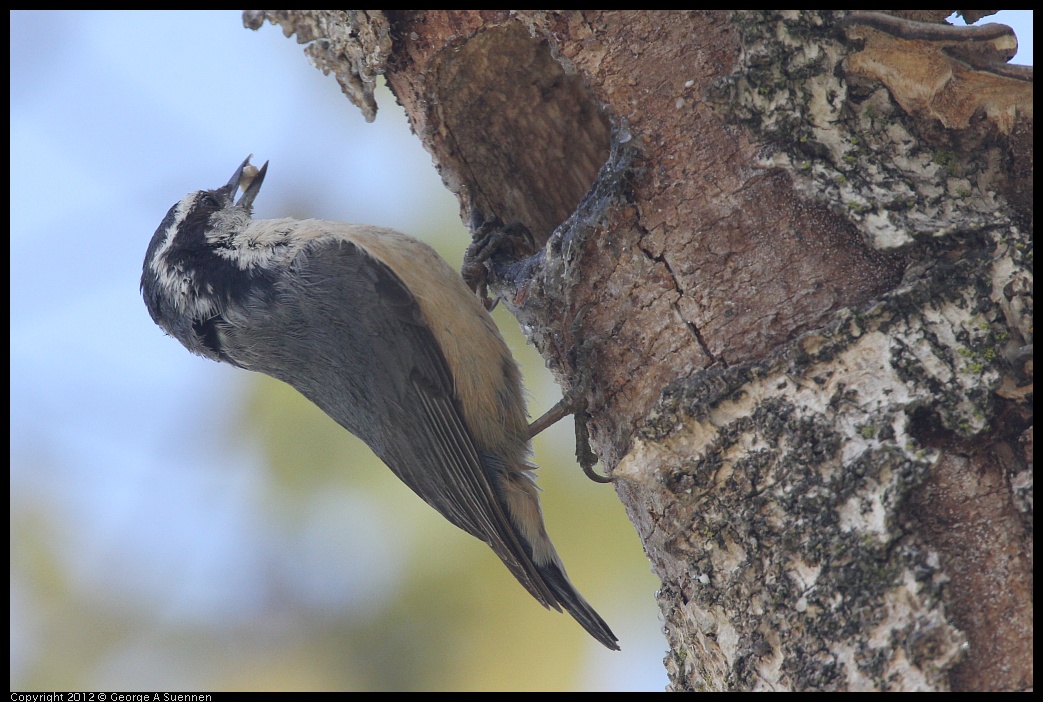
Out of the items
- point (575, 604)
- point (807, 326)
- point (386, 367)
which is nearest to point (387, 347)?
point (386, 367)

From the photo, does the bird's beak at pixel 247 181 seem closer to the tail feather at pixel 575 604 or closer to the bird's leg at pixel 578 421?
the bird's leg at pixel 578 421

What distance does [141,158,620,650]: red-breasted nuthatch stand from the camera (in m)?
2.68

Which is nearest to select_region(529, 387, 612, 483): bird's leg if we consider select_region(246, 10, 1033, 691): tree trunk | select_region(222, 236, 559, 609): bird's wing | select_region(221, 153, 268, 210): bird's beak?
select_region(246, 10, 1033, 691): tree trunk

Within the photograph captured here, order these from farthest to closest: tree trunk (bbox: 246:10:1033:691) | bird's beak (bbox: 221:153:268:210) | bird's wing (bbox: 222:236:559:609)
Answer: bird's beak (bbox: 221:153:268:210), bird's wing (bbox: 222:236:559:609), tree trunk (bbox: 246:10:1033:691)

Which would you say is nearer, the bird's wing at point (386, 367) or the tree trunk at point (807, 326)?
the tree trunk at point (807, 326)

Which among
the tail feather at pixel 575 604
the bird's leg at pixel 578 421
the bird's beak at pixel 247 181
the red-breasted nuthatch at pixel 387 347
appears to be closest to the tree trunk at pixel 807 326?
the bird's leg at pixel 578 421

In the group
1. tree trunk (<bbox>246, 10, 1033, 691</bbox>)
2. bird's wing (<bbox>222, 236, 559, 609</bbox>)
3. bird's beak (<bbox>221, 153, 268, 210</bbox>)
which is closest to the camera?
tree trunk (<bbox>246, 10, 1033, 691</bbox>)

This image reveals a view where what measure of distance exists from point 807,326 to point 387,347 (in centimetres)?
134

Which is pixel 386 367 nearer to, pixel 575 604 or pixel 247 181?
pixel 575 604

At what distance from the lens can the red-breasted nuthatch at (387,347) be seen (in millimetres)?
2684

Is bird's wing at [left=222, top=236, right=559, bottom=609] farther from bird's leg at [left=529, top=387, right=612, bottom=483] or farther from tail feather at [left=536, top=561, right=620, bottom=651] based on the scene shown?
bird's leg at [left=529, top=387, right=612, bottom=483]

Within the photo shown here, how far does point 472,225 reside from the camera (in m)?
2.85

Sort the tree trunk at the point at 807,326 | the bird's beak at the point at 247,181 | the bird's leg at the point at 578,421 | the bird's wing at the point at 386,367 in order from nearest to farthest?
the tree trunk at the point at 807,326, the bird's leg at the point at 578,421, the bird's wing at the point at 386,367, the bird's beak at the point at 247,181

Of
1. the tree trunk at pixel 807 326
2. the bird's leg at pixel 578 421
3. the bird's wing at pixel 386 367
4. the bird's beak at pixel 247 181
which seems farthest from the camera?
the bird's beak at pixel 247 181
